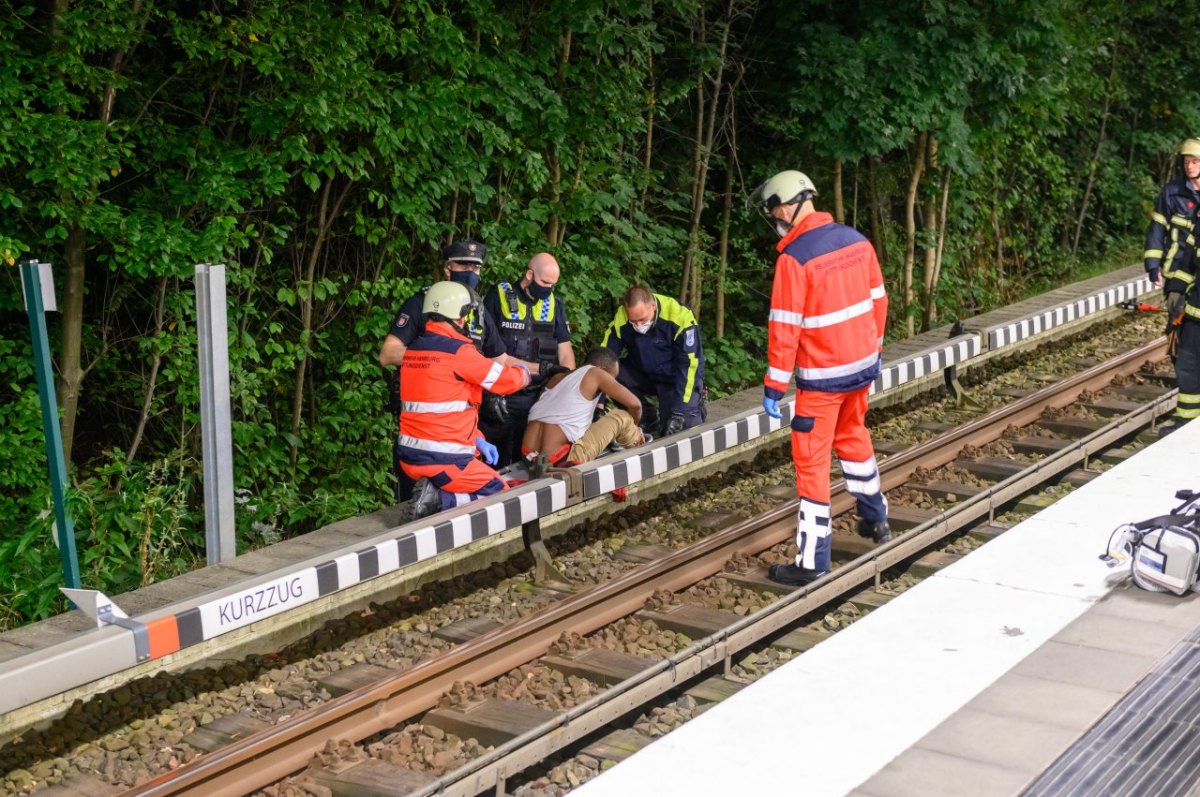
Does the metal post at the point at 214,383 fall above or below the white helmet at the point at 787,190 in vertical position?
below

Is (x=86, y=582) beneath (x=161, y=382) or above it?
beneath

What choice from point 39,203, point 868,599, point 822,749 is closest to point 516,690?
point 822,749

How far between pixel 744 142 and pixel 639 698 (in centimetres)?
1005

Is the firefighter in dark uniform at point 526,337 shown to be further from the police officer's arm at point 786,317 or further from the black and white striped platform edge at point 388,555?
the police officer's arm at point 786,317

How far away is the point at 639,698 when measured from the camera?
6215mm

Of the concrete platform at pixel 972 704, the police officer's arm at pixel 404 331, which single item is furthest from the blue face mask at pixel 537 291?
the concrete platform at pixel 972 704

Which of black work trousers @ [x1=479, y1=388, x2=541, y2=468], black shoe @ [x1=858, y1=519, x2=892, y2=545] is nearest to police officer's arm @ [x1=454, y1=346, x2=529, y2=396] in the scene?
black work trousers @ [x1=479, y1=388, x2=541, y2=468]

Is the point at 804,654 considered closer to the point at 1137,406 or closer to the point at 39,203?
the point at 39,203

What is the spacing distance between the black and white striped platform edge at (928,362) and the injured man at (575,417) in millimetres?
2881

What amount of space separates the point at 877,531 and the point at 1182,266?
4.25 m

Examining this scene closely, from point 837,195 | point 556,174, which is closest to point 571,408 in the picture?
point 556,174

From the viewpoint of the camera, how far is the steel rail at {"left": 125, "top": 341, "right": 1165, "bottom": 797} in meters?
5.59

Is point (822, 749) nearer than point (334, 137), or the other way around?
point (822, 749)

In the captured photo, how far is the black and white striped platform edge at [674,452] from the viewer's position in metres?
8.72
